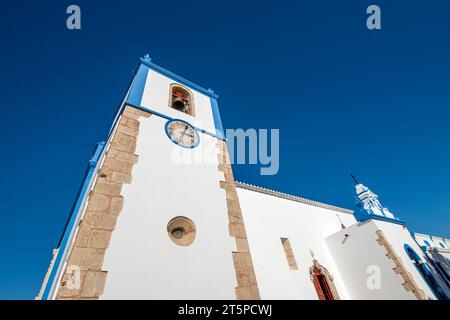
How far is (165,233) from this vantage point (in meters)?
3.83

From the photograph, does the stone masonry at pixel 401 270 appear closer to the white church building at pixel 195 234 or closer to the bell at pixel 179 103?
the white church building at pixel 195 234

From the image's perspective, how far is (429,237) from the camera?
50.8 ft

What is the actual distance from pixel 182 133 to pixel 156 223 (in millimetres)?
2879

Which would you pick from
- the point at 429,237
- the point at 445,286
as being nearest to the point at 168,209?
the point at 445,286

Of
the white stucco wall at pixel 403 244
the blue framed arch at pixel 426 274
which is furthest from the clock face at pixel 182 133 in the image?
the blue framed arch at pixel 426 274

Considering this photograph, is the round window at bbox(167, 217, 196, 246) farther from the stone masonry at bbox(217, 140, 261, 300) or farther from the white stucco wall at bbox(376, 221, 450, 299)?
the white stucco wall at bbox(376, 221, 450, 299)

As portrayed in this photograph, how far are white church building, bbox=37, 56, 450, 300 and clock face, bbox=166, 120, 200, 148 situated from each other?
0.04 meters

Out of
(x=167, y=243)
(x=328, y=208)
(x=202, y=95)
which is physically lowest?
(x=167, y=243)

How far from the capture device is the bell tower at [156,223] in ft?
10.00

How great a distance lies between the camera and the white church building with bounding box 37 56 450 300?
3244mm

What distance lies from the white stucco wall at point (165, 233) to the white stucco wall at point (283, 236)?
3518mm

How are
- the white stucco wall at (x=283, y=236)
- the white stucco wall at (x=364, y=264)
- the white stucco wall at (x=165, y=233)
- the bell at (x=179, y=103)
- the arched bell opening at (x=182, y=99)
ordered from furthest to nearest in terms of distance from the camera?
the white stucco wall at (x=364, y=264)
the bell at (x=179, y=103)
the arched bell opening at (x=182, y=99)
the white stucco wall at (x=283, y=236)
the white stucco wall at (x=165, y=233)
